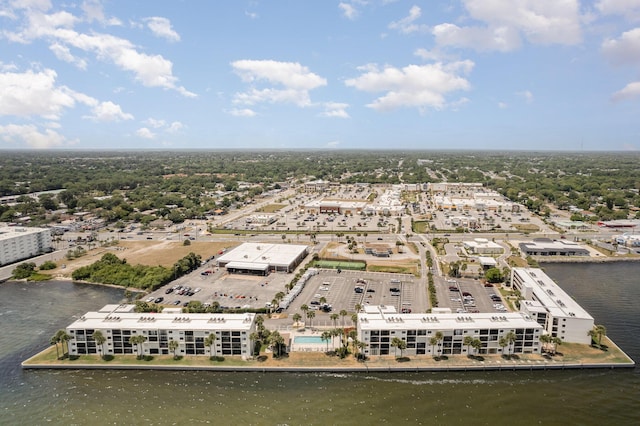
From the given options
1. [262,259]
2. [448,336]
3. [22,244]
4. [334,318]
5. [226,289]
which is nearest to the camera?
[448,336]

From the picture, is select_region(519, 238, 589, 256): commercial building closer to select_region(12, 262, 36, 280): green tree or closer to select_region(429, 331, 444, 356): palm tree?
select_region(429, 331, 444, 356): palm tree

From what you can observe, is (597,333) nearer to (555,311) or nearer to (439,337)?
(555,311)

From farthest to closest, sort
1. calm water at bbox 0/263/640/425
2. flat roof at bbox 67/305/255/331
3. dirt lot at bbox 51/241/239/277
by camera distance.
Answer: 1. dirt lot at bbox 51/241/239/277
2. flat roof at bbox 67/305/255/331
3. calm water at bbox 0/263/640/425

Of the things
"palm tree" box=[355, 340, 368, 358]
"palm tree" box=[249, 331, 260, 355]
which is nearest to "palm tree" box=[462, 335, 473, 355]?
"palm tree" box=[355, 340, 368, 358]

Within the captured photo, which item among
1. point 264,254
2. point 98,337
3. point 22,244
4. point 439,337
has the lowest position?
point 98,337

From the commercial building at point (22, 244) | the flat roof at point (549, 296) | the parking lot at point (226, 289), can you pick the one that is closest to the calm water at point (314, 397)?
the flat roof at point (549, 296)

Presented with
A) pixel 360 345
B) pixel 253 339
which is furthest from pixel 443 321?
pixel 253 339
